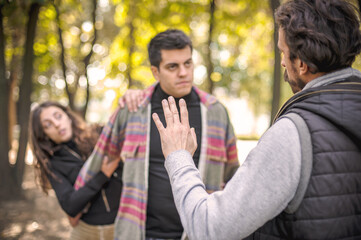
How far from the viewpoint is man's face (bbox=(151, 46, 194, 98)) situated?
8.69ft

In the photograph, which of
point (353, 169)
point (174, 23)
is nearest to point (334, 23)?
point (353, 169)

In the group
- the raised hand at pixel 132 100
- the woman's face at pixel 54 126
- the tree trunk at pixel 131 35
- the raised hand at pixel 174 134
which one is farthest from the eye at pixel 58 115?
the tree trunk at pixel 131 35

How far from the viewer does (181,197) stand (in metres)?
1.20

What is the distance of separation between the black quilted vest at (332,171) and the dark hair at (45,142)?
2628mm

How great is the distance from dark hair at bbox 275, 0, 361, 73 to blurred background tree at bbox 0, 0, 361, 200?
3.07ft

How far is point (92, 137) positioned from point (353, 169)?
9.54 feet

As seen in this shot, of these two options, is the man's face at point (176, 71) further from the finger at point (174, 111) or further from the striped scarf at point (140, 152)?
the finger at point (174, 111)

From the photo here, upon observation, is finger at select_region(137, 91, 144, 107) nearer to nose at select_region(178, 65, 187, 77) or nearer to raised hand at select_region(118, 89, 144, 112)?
raised hand at select_region(118, 89, 144, 112)

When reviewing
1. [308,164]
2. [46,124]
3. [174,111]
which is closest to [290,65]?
[308,164]

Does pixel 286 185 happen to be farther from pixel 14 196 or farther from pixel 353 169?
pixel 14 196

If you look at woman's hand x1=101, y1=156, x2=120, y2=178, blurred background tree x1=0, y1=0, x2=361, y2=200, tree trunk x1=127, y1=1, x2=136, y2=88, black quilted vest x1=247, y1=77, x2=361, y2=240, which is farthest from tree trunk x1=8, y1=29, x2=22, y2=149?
black quilted vest x1=247, y1=77, x2=361, y2=240

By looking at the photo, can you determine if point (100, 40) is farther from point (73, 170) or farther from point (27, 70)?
point (73, 170)

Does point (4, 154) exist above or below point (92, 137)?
below

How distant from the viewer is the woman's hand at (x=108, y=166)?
9.09 ft
